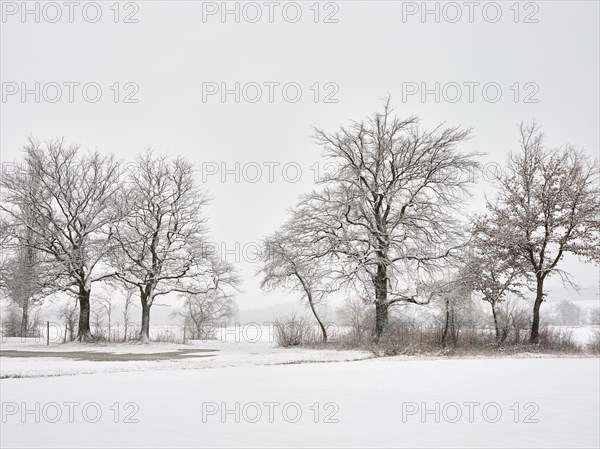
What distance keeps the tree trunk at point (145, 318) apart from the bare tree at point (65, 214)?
268 cm

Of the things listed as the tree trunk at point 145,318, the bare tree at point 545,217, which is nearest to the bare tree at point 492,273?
the bare tree at point 545,217

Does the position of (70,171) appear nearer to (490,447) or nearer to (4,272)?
(4,272)

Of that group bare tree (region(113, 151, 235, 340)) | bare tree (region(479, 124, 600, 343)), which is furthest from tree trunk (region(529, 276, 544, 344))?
bare tree (region(113, 151, 235, 340))

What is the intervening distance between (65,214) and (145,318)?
8.06 meters

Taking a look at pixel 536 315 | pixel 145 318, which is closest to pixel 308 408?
pixel 536 315

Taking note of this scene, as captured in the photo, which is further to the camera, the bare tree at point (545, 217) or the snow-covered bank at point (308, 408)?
the bare tree at point (545, 217)

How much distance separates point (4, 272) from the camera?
31.3 meters

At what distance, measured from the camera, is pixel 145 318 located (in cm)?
3188

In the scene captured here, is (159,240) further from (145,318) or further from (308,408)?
(308,408)

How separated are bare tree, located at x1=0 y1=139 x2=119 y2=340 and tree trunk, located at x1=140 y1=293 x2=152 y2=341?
8.80 ft

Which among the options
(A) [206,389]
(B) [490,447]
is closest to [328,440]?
(B) [490,447]

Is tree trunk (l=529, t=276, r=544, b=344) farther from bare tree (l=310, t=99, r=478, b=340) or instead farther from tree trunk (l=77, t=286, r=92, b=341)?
tree trunk (l=77, t=286, r=92, b=341)

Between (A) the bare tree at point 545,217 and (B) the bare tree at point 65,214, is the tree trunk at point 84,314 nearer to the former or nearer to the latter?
(B) the bare tree at point 65,214

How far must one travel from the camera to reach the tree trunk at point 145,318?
103ft
